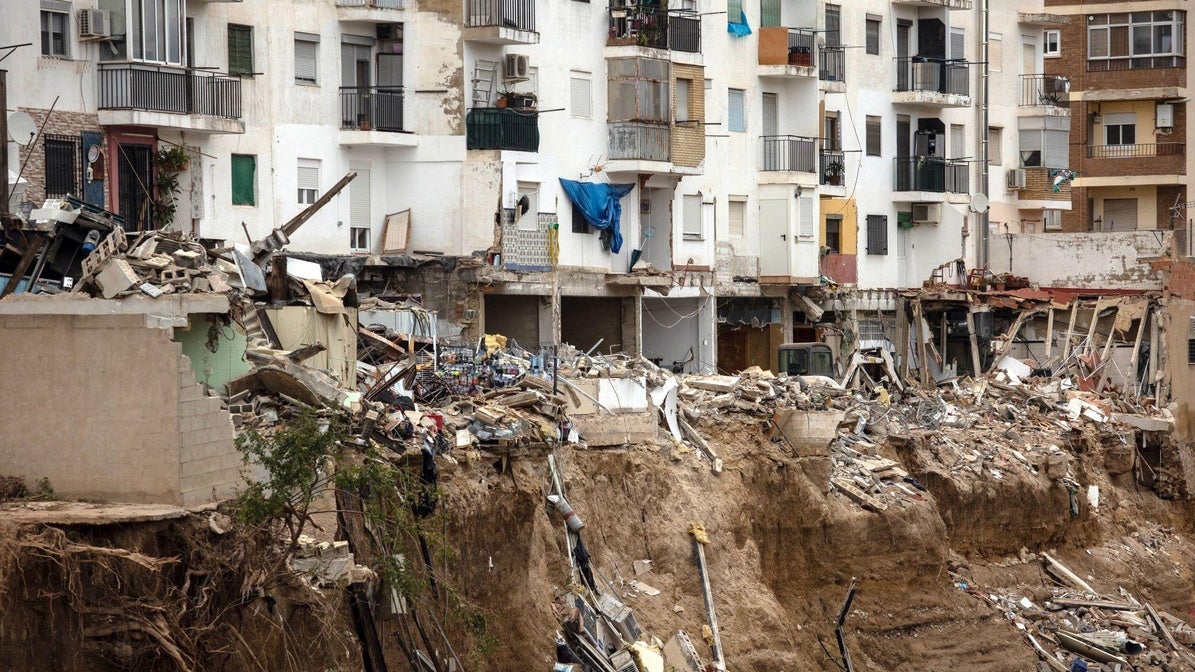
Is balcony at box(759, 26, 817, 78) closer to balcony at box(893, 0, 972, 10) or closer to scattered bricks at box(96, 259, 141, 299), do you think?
balcony at box(893, 0, 972, 10)

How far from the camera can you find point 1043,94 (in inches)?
2463

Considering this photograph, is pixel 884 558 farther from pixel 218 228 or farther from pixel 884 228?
pixel 884 228

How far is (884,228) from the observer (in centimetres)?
5694

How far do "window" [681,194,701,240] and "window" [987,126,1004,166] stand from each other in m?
14.2

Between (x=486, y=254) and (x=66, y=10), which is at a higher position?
(x=66, y=10)

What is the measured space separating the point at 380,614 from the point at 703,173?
83.7 feet

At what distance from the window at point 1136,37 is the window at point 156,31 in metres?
38.3

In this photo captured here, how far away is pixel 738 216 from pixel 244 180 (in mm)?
15201

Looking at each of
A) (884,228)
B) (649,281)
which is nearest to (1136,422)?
(884,228)

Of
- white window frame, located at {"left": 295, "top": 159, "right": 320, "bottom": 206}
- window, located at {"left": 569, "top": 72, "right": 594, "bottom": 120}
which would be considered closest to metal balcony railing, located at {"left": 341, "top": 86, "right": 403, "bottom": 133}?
white window frame, located at {"left": 295, "top": 159, "right": 320, "bottom": 206}

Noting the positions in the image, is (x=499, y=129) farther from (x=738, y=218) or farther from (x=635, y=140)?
(x=738, y=218)

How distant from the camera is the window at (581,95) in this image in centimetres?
4719

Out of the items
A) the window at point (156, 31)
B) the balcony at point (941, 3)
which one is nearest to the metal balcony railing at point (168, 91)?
the window at point (156, 31)

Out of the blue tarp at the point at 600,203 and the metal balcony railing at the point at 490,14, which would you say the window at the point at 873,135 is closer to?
the blue tarp at the point at 600,203
